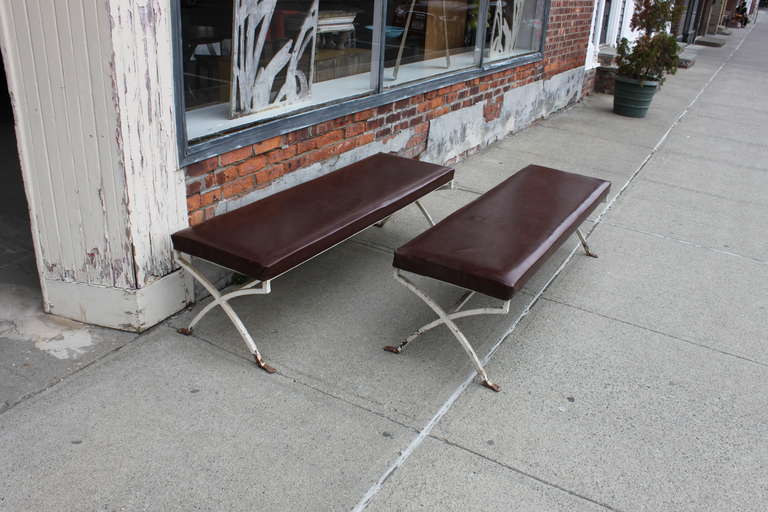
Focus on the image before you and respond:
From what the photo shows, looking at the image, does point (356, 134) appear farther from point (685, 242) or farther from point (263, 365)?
point (685, 242)

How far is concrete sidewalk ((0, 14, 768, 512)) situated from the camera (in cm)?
235

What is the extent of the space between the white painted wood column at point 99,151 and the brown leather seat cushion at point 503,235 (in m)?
1.14

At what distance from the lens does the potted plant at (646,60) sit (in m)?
8.50

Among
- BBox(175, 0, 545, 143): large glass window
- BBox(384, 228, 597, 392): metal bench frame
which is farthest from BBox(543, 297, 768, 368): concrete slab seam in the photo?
BBox(175, 0, 545, 143): large glass window

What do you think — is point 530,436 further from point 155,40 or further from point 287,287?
point 155,40

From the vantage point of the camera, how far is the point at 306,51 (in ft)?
13.5

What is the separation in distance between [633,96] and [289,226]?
698cm

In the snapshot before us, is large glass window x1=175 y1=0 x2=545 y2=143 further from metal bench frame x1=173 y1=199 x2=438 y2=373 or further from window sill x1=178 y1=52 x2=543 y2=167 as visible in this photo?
metal bench frame x1=173 y1=199 x2=438 y2=373

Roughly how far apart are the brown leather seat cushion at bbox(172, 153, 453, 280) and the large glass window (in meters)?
0.46

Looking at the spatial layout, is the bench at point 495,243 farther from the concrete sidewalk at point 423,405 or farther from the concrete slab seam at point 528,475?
the concrete slab seam at point 528,475

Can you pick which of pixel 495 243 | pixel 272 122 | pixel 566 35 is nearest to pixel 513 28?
pixel 566 35

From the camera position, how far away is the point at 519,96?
739 cm

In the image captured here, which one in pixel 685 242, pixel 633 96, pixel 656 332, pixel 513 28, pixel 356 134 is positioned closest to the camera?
pixel 656 332

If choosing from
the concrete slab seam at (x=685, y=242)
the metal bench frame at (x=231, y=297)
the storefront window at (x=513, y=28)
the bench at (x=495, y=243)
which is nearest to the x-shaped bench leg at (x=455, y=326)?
the bench at (x=495, y=243)
